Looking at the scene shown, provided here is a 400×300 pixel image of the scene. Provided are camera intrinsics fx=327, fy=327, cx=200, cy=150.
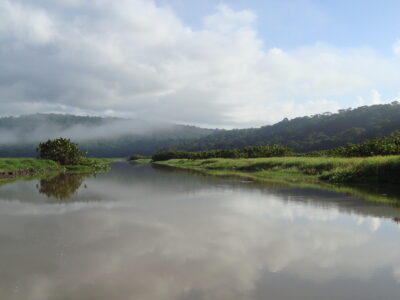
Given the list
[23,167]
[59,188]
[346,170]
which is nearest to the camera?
[59,188]

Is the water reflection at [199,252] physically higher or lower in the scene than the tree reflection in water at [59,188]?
lower

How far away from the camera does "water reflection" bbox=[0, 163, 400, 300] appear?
332 inches

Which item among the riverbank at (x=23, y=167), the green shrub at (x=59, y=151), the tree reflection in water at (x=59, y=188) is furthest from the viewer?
the green shrub at (x=59, y=151)

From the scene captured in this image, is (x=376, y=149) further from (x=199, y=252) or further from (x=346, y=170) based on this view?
(x=199, y=252)

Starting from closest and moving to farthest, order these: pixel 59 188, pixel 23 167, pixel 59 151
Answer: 1. pixel 59 188
2. pixel 23 167
3. pixel 59 151

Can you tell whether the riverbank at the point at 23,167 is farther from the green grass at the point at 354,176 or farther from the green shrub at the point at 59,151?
the green grass at the point at 354,176

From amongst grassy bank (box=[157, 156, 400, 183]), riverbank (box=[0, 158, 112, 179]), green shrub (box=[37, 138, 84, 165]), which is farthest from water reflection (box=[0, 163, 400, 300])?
green shrub (box=[37, 138, 84, 165])

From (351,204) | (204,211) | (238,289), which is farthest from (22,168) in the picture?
(238,289)

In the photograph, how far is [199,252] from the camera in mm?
11367

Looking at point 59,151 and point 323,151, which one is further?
point 323,151

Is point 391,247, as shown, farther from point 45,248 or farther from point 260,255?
point 45,248

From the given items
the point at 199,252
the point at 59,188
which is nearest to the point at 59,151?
the point at 59,188

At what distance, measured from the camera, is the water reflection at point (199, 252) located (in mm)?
8430

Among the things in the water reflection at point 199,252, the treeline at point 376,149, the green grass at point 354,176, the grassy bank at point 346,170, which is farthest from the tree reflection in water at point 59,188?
the treeline at point 376,149
